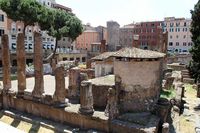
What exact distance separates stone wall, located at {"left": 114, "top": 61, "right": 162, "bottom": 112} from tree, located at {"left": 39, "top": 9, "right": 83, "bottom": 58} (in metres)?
26.8

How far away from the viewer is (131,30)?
75938 mm

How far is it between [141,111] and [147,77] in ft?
7.17

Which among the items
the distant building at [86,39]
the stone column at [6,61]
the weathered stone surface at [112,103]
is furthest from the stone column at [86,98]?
the distant building at [86,39]

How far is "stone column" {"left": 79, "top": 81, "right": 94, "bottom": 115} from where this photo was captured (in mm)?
15117

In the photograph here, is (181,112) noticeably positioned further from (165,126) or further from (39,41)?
(39,41)

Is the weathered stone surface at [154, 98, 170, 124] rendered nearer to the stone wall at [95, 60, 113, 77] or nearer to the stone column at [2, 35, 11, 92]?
the stone wall at [95, 60, 113, 77]

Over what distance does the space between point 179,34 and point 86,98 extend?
61.7 m

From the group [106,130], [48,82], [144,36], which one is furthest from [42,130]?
[144,36]

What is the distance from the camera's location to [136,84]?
15.8 meters

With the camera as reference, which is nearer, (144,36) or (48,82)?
(48,82)

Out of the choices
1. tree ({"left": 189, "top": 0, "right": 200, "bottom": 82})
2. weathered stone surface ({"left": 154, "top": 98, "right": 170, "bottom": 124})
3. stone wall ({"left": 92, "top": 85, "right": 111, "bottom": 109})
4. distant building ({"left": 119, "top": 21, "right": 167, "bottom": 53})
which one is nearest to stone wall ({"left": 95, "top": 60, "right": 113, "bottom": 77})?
stone wall ({"left": 92, "top": 85, "right": 111, "bottom": 109})

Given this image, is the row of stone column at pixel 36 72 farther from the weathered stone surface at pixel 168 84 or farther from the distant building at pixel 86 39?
the distant building at pixel 86 39

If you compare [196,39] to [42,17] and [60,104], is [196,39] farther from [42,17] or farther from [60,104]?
[42,17]

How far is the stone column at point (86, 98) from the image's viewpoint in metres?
15.1
